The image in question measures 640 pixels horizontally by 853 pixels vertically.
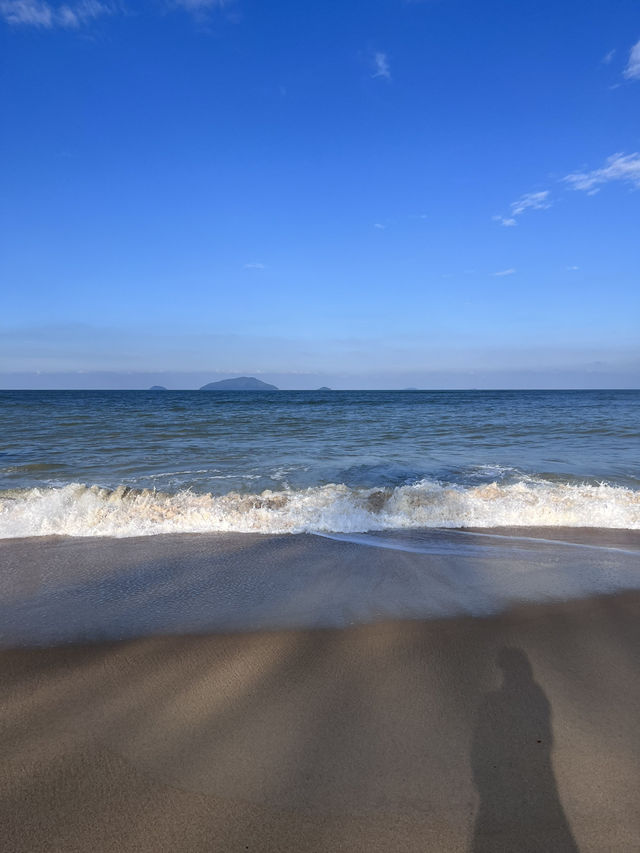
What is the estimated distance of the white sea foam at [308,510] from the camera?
634cm

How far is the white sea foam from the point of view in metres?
6.34

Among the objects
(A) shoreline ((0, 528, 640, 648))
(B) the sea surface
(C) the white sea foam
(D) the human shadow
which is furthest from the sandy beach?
(B) the sea surface

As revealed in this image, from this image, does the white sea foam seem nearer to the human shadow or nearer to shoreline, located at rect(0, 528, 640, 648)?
shoreline, located at rect(0, 528, 640, 648)

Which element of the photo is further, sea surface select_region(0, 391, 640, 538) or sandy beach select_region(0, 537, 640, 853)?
sea surface select_region(0, 391, 640, 538)

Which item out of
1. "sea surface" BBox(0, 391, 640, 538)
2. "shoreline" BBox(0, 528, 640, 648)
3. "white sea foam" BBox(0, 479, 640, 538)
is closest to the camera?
"shoreline" BBox(0, 528, 640, 648)

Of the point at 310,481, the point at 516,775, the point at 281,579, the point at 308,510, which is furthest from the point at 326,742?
the point at 310,481

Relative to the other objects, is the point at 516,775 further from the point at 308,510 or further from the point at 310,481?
the point at 310,481

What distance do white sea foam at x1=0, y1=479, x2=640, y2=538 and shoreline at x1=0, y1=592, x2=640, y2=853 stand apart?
3085mm

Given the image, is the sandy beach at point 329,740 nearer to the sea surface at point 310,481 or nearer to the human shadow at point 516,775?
the human shadow at point 516,775

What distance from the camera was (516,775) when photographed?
7.19 ft

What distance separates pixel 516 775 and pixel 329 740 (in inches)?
34.0

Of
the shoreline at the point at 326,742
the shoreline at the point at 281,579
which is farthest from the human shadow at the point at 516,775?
the shoreline at the point at 281,579

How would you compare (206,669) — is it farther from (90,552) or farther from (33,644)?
(90,552)

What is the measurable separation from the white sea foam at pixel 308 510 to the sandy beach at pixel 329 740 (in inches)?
119
